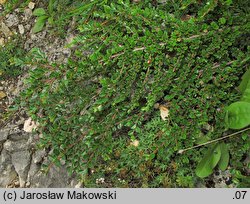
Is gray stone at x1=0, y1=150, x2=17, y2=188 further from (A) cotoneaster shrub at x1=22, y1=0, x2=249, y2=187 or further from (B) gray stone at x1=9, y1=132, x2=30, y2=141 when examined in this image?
(A) cotoneaster shrub at x1=22, y1=0, x2=249, y2=187

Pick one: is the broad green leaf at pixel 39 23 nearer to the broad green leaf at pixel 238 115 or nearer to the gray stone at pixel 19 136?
the gray stone at pixel 19 136

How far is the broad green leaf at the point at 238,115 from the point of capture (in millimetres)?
2812

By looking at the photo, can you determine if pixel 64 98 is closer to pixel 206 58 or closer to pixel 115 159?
pixel 115 159

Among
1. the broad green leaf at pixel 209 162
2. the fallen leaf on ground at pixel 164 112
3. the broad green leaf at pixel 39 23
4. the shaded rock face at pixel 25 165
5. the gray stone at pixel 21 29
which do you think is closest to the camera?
the broad green leaf at pixel 209 162

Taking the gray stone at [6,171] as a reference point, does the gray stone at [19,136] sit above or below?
above

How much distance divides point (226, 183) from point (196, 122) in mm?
609

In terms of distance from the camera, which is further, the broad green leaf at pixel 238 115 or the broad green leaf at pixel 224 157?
the broad green leaf at pixel 224 157

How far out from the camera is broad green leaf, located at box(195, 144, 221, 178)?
9.73 ft

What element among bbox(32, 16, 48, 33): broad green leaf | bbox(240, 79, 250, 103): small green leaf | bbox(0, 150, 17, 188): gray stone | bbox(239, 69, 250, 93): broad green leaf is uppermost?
bbox(32, 16, 48, 33): broad green leaf

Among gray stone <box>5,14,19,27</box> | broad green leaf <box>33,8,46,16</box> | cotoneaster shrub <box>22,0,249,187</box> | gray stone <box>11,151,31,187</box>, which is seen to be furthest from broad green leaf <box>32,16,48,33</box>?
gray stone <box>11,151,31,187</box>

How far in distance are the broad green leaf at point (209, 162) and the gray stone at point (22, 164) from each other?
65.1 inches

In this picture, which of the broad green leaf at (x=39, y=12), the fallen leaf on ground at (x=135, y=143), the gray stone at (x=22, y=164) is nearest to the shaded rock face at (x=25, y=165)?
the gray stone at (x=22, y=164)

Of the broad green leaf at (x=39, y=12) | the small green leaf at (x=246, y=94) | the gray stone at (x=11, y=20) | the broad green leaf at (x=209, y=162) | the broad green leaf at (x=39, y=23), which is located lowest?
the broad green leaf at (x=209, y=162)

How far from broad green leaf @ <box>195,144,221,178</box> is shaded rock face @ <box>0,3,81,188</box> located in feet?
3.66
